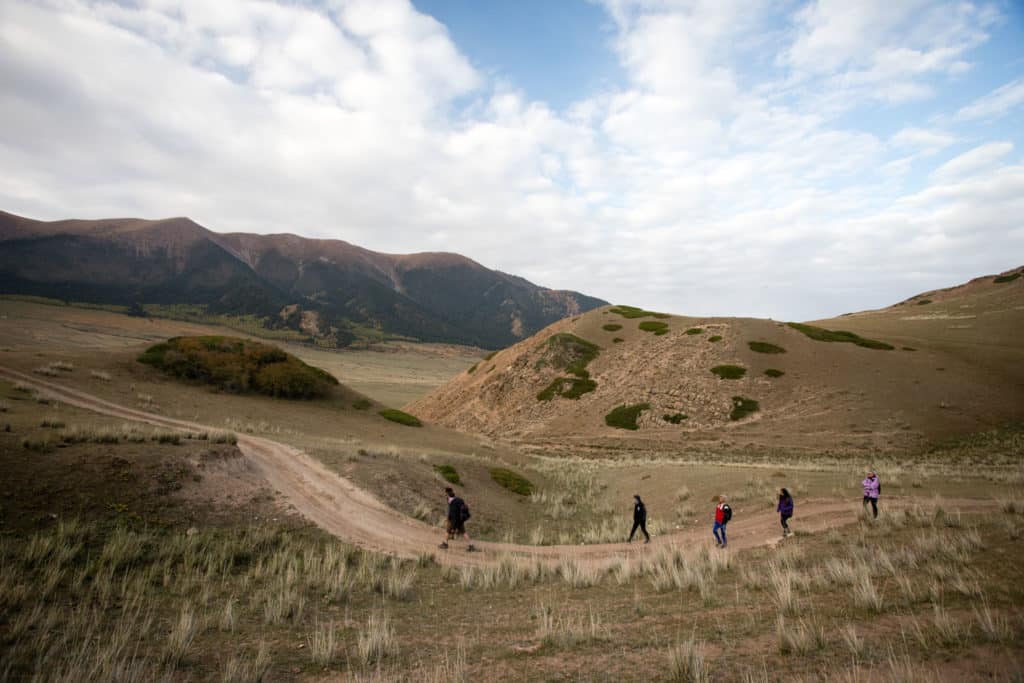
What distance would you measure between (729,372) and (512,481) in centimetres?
3216

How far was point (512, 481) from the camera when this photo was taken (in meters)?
23.5

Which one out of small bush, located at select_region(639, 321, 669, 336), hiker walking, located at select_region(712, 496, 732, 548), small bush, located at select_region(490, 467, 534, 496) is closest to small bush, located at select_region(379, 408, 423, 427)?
small bush, located at select_region(490, 467, 534, 496)

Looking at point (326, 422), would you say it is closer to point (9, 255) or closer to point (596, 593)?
point (596, 593)

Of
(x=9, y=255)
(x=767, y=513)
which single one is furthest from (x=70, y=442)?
(x=9, y=255)

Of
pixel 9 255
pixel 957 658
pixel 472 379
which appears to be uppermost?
pixel 9 255

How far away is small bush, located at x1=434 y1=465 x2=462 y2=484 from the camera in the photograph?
819 inches

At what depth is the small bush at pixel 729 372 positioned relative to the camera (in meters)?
45.9

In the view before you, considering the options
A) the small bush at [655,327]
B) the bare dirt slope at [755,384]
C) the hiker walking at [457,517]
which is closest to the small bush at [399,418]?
the bare dirt slope at [755,384]

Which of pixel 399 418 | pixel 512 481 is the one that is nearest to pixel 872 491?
pixel 512 481

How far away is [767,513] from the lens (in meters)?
15.9

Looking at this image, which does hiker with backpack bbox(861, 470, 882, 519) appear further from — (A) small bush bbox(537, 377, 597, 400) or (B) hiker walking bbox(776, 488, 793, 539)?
(A) small bush bbox(537, 377, 597, 400)

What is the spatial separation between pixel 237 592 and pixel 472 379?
53.4 metres

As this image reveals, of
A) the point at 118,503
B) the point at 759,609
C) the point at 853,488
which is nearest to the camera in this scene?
the point at 759,609

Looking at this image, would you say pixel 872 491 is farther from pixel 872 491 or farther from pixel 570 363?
pixel 570 363
